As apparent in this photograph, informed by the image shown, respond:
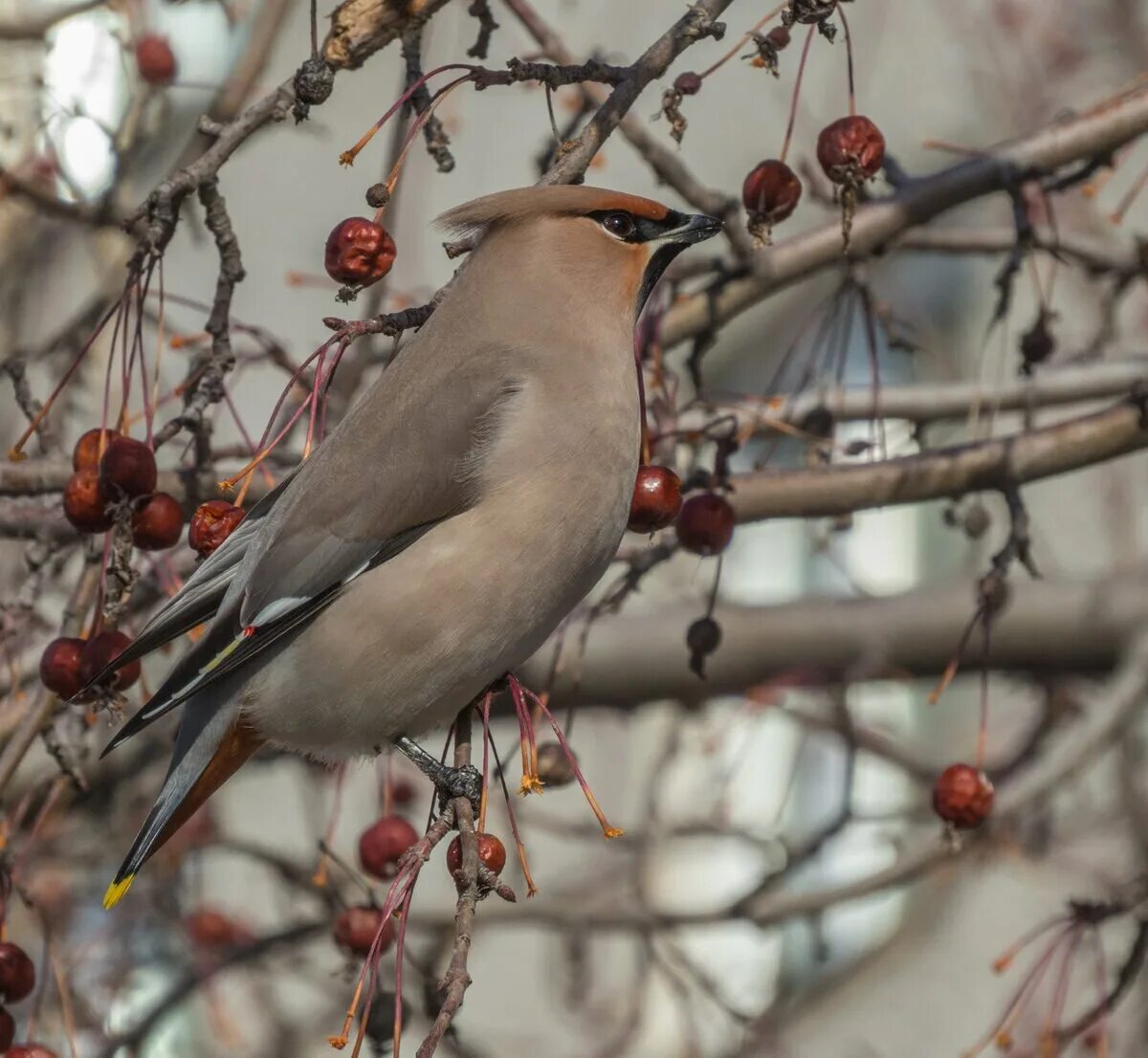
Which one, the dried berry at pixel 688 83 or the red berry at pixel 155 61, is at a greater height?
the red berry at pixel 155 61

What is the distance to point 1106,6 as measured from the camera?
6.87m

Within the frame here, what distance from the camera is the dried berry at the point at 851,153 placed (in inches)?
102

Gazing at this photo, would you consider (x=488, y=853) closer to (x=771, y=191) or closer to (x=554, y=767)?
(x=554, y=767)

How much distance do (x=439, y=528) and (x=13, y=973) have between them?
88 cm

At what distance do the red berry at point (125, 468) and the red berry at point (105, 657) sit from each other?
19 centimetres

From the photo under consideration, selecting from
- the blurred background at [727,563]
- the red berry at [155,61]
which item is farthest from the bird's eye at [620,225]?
the blurred background at [727,563]

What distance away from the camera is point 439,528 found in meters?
2.47

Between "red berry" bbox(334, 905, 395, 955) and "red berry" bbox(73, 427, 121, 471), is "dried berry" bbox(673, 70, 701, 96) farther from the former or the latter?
"red berry" bbox(334, 905, 395, 955)

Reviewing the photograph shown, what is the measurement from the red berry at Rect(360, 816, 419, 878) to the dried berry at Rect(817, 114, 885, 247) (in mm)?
1175

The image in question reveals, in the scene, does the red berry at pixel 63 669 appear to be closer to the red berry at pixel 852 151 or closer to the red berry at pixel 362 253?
the red berry at pixel 362 253

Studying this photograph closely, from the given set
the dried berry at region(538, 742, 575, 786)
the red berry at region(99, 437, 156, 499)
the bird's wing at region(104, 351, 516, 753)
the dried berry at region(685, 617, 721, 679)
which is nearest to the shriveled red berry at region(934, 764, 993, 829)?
the dried berry at region(685, 617, 721, 679)

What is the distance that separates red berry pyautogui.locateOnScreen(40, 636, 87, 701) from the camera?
2.45 m

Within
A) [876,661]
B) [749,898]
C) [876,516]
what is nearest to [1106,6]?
[876,516]

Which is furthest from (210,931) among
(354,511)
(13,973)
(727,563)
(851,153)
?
(727,563)
